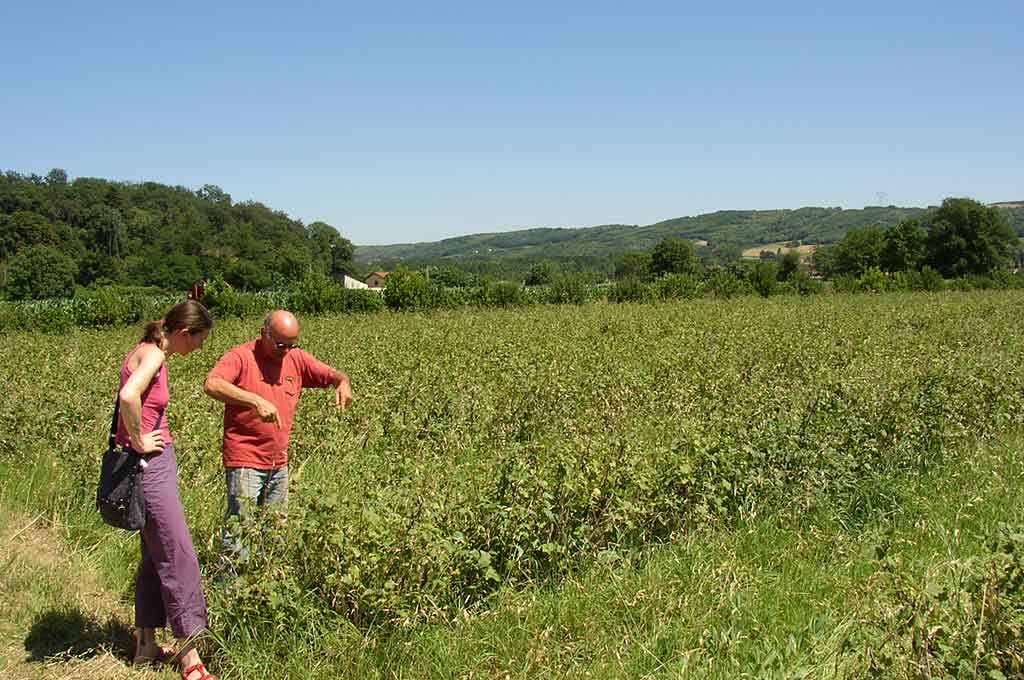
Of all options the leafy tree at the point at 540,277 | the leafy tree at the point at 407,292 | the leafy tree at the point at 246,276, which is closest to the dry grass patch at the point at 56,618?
the leafy tree at the point at 407,292

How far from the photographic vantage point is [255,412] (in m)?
4.77

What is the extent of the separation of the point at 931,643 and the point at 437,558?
2.40 meters

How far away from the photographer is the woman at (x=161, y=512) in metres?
4.05

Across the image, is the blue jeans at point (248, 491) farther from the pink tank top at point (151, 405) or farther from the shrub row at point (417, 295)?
the shrub row at point (417, 295)

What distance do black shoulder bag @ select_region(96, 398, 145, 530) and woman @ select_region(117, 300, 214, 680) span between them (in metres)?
0.04

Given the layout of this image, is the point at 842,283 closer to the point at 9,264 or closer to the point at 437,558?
the point at 437,558

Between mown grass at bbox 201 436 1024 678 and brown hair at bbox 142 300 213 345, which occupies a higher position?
brown hair at bbox 142 300 213 345

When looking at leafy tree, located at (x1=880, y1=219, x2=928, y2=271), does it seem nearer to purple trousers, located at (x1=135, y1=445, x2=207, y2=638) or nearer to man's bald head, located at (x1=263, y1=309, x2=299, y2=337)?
Answer: man's bald head, located at (x1=263, y1=309, x2=299, y2=337)

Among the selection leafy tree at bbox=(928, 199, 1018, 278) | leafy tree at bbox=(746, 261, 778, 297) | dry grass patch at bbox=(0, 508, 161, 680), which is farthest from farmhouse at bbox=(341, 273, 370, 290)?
leafy tree at bbox=(928, 199, 1018, 278)

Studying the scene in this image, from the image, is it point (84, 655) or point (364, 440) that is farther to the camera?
point (364, 440)

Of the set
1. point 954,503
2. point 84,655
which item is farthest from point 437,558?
point 954,503

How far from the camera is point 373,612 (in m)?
4.18

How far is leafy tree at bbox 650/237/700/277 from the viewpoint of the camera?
280 feet

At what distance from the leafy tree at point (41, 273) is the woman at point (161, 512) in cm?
5671
